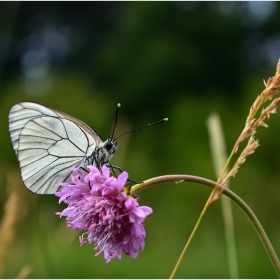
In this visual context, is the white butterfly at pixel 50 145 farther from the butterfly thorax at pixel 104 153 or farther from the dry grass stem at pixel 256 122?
the dry grass stem at pixel 256 122

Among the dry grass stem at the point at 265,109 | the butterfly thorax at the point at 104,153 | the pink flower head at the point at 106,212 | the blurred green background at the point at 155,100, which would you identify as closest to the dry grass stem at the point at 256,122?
the dry grass stem at the point at 265,109

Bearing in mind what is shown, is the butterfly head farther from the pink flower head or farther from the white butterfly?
the pink flower head

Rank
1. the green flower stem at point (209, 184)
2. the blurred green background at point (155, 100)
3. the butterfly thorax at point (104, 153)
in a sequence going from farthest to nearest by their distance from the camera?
the blurred green background at point (155, 100)
the butterfly thorax at point (104, 153)
the green flower stem at point (209, 184)

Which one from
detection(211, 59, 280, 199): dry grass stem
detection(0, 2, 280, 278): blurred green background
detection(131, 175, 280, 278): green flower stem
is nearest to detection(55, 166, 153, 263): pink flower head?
detection(131, 175, 280, 278): green flower stem

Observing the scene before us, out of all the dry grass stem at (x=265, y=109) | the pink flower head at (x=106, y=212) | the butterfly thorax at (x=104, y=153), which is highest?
the dry grass stem at (x=265, y=109)

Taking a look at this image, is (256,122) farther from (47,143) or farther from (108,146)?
(47,143)

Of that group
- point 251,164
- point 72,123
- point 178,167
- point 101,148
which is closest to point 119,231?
point 101,148

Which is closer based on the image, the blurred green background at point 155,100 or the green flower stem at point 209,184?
the green flower stem at point 209,184
